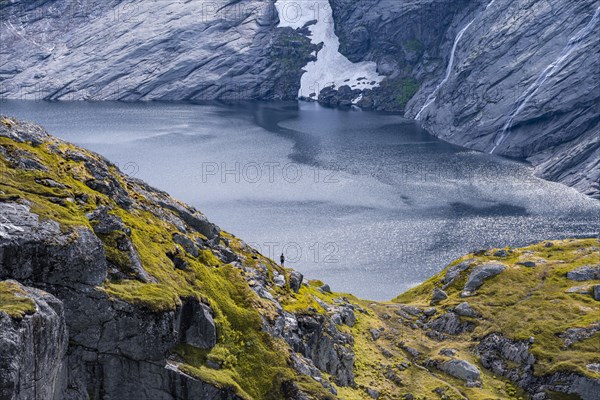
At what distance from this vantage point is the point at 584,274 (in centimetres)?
5653

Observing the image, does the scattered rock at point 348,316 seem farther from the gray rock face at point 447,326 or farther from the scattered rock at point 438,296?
the scattered rock at point 438,296

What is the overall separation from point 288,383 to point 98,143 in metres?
157

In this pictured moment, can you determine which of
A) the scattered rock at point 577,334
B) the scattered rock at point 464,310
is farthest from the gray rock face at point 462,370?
the scattered rock at point 464,310

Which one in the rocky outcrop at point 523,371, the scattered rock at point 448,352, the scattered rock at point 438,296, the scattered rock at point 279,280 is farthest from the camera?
the scattered rock at point 438,296

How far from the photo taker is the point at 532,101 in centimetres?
19950

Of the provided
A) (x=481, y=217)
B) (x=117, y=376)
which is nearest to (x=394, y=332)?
(x=117, y=376)

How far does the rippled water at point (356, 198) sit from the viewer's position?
4222 inches

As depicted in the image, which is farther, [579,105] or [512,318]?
[579,105]

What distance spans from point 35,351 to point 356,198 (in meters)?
119

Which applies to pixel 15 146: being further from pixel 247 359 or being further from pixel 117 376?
pixel 247 359

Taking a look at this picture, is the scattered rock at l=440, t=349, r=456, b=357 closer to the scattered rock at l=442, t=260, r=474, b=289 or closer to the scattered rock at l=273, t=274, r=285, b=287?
the scattered rock at l=442, t=260, r=474, b=289

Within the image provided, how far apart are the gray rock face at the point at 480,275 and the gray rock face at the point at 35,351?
39.6m

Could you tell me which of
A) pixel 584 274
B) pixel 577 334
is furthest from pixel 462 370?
pixel 584 274

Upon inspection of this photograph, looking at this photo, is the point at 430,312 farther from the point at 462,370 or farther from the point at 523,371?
the point at 523,371
